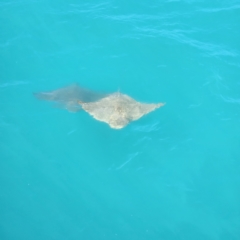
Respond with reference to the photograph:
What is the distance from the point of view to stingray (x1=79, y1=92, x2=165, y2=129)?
17719 millimetres

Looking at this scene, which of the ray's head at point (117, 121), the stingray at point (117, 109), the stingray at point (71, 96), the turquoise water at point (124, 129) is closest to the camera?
Result: the turquoise water at point (124, 129)

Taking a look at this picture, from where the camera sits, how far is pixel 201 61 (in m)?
21.7

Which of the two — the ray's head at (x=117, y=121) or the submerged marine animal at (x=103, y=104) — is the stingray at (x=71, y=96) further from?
the ray's head at (x=117, y=121)

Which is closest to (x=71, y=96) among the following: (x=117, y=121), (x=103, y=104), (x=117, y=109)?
(x=103, y=104)

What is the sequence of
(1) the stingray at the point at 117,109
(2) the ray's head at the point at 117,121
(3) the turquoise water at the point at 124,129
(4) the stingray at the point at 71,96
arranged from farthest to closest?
(4) the stingray at the point at 71,96, (1) the stingray at the point at 117,109, (2) the ray's head at the point at 117,121, (3) the turquoise water at the point at 124,129

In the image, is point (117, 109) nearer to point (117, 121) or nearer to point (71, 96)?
point (117, 121)

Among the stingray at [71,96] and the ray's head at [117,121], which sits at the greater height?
the stingray at [71,96]

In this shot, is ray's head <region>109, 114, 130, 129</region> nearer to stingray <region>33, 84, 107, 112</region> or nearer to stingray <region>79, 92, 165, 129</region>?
stingray <region>79, 92, 165, 129</region>

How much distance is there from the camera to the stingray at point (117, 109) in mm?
17719

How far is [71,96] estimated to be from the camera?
19.0m

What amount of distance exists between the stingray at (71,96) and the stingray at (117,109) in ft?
1.20

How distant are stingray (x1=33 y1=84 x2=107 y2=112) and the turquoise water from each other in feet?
1.31

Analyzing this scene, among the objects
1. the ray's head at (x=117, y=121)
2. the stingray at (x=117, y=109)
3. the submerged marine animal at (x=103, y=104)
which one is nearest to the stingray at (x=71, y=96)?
the submerged marine animal at (x=103, y=104)

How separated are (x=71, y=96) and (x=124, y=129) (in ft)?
10.8
